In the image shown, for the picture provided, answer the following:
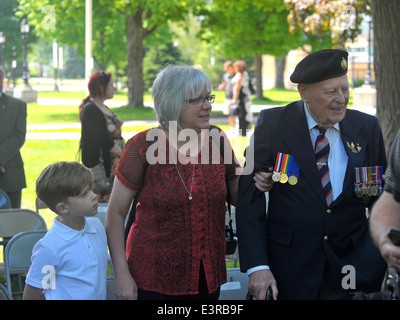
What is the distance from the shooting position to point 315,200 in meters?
3.17

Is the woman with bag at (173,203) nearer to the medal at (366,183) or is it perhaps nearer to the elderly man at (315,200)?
the elderly man at (315,200)

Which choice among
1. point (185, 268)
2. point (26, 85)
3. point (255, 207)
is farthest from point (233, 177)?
point (26, 85)

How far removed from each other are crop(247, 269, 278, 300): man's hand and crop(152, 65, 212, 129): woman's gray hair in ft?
2.72

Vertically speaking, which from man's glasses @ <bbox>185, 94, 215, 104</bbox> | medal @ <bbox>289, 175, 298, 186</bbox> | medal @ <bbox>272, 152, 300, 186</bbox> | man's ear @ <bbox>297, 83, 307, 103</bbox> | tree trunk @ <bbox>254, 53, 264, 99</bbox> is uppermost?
man's ear @ <bbox>297, 83, 307, 103</bbox>

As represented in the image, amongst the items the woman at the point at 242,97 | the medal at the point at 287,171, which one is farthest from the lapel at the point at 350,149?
the woman at the point at 242,97

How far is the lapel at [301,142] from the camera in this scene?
3180 mm

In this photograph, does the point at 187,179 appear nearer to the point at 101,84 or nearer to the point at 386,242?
the point at 386,242

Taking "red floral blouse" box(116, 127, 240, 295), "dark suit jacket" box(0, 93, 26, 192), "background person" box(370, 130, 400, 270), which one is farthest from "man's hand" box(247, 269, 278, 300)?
"dark suit jacket" box(0, 93, 26, 192)

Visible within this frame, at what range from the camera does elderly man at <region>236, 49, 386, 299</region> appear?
10.4ft

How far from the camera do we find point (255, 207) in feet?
10.8

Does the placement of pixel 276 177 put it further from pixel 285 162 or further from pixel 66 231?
pixel 66 231

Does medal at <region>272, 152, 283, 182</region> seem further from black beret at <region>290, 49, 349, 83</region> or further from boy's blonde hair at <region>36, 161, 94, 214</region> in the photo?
boy's blonde hair at <region>36, 161, 94, 214</region>

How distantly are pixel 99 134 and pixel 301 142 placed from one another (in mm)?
3986
